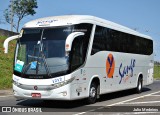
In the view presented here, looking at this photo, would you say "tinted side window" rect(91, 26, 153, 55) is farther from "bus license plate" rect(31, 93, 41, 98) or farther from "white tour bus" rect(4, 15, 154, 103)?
"bus license plate" rect(31, 93, 41, 98)

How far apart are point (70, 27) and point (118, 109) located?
344 centimetres

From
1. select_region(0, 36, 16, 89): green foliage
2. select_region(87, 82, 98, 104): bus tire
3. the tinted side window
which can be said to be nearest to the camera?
select_region(87, 82, 98, 104): bus tire

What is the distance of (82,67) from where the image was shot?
14078 millimetres

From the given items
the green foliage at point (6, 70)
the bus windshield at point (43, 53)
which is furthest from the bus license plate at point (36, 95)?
the green foliage at point (6, 70)

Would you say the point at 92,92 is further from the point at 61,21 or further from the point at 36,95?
the point at 61,21

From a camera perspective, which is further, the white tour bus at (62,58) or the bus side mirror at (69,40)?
the white tour bus at (62,58)

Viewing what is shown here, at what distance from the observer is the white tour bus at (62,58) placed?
1308 centimetres

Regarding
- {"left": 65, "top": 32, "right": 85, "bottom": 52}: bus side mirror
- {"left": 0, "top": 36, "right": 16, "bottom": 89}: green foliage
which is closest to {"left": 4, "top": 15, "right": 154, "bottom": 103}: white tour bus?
{"left": 65, "top": 32, "right": 85, "bottom": 52}: bus side mirror

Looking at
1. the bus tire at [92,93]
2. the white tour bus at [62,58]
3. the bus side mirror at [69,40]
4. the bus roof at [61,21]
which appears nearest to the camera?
the bus side mirror at [69,40]

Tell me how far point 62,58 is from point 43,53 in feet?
2.41

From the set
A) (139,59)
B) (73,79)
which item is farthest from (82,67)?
(139,59)

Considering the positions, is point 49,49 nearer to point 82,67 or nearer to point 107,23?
point 82,67

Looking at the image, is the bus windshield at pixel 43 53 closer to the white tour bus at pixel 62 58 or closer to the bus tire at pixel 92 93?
the white tour bus at pixel 62 58

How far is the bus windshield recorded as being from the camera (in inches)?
517
